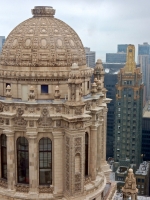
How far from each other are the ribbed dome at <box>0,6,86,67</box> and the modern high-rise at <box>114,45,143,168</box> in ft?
275

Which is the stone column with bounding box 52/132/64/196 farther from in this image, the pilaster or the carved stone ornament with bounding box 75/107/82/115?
the carved stone ornament with bounding box 75/107/82/115

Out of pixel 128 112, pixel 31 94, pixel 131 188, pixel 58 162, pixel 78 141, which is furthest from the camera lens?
pixel 128 112

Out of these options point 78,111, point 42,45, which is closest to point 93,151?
point 78,111

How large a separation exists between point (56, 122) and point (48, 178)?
4680 millimetres

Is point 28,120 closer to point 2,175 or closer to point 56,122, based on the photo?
point 56,122

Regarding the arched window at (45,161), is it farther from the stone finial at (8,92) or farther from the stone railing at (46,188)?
the stone finial at (8,92)

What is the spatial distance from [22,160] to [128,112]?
86.7 m

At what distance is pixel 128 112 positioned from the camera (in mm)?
111125

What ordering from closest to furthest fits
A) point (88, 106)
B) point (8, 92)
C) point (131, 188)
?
1. point (8, 92)
2. point (88, 106)
3. point (131, 188)

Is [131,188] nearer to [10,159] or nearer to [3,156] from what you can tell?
[10,159]

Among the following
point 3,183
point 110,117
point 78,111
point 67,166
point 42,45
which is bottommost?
point 110,117

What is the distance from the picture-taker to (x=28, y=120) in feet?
84.0

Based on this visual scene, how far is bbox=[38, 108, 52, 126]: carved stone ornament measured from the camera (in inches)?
1016

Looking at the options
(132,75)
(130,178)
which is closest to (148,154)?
(132,75)
